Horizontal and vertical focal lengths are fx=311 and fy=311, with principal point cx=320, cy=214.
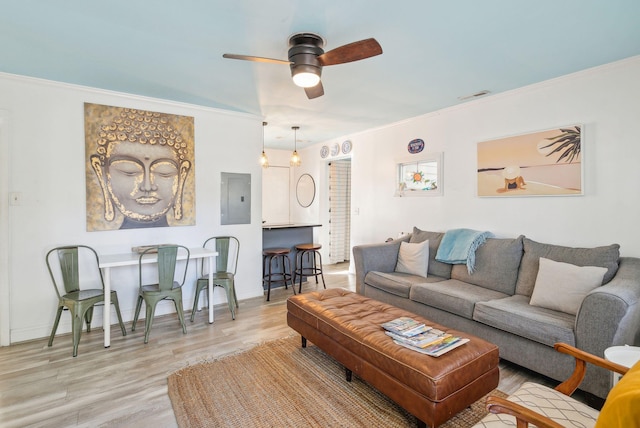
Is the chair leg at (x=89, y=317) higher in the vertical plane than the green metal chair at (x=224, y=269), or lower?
lower

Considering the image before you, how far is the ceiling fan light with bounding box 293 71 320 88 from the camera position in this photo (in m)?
2.20

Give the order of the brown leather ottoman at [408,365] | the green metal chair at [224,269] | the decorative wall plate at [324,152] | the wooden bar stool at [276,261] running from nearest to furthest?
the brown leather ottoman at [408,365] → the green metal chair at [224,269] → the wooden bar stool at [276,261] → the decorative wall plate at [324,152]

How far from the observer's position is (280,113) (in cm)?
420

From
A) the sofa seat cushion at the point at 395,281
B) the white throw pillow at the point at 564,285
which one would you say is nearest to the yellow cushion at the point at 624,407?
the white throw pillow at the point at 564,285

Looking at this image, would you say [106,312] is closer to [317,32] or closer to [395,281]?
[395,281]

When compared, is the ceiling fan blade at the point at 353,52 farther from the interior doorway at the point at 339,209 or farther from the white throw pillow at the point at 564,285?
the interior doorway at the point at 339,209

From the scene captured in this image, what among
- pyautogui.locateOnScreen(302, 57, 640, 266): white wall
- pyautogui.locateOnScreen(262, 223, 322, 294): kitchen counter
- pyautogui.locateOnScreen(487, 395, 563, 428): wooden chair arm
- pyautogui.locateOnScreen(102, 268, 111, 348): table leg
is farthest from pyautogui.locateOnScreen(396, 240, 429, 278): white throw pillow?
pyautogui.locateOnScreen(102, 268, 111, 348): table leg

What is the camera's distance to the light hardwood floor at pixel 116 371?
78.4 inches

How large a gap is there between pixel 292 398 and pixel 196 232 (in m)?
2.48

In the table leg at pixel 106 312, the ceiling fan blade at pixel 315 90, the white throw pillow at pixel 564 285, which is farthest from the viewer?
the table leg at pixel 106 312

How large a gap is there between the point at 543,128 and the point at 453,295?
1921mm

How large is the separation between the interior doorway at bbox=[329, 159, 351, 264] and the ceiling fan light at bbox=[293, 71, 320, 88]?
13.6ft

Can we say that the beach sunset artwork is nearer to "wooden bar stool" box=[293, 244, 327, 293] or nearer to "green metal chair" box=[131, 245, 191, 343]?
"wooden bar stool" box=[293, 244, 327, 293]

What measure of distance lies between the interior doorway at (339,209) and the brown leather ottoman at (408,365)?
4.09 metres
